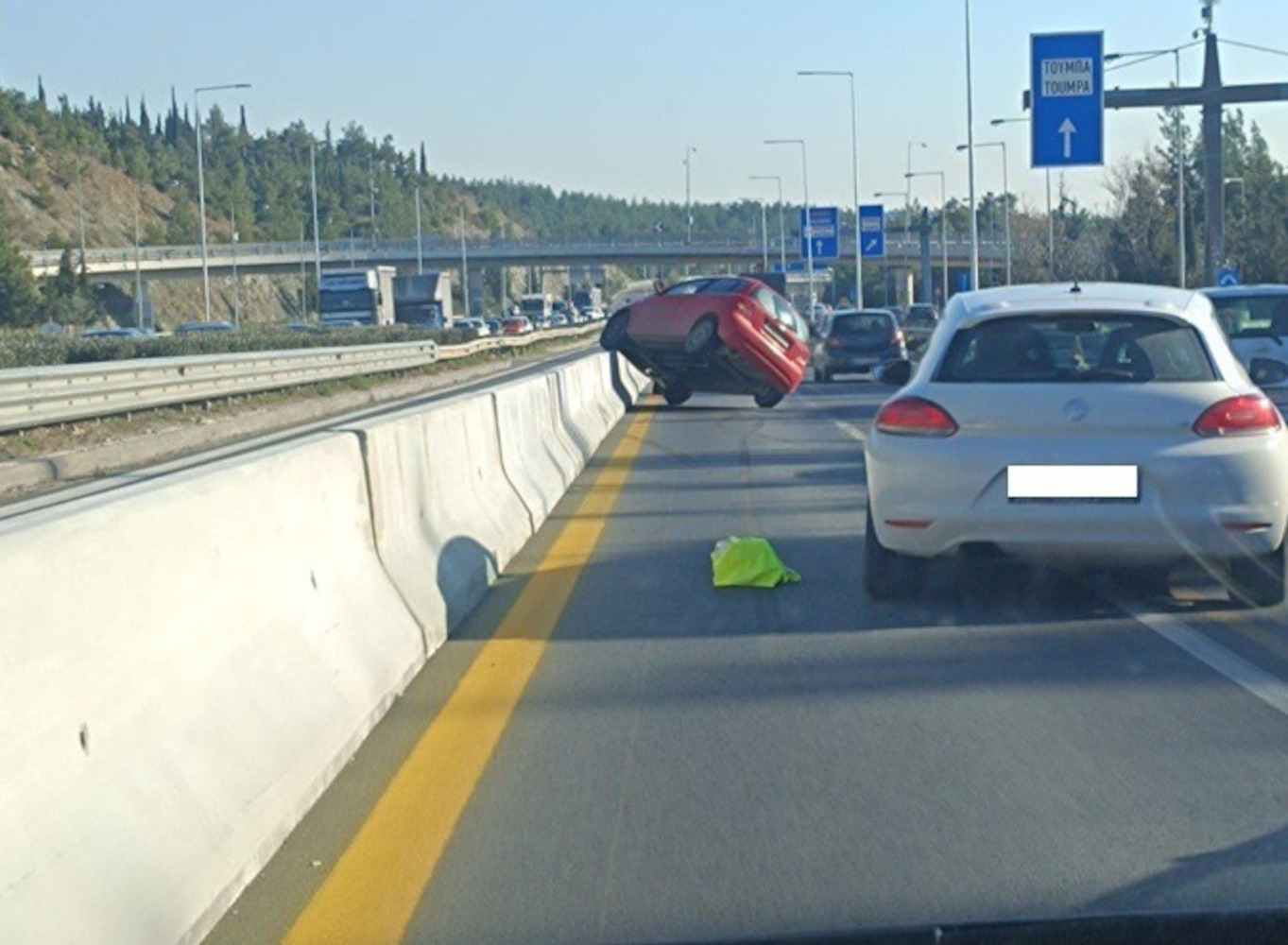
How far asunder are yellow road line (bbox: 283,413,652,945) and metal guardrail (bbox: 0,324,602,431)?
15.7m

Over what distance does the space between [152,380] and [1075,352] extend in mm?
21533

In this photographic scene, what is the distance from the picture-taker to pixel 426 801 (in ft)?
19.9

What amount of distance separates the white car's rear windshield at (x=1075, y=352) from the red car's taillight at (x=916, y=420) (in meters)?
0.23

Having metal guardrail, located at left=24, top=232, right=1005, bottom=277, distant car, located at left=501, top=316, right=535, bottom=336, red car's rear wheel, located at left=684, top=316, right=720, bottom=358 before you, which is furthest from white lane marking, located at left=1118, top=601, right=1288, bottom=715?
metal guardrail, located at left=24, top=232, right=1005, bottom=277

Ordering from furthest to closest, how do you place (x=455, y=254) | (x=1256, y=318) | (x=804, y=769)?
(x=455, y=254) → (x=1256, y=318) → (x=804, y=769)

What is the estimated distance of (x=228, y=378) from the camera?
33250mm

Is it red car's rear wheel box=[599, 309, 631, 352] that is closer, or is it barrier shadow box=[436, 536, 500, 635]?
barrier shadow box=[436, 536, 500, 635]

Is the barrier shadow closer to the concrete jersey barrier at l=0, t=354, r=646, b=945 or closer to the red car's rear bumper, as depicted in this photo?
the concrete jersey barrier at l=0, t=354, r=646, b=945

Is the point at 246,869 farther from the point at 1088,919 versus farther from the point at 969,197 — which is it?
the point at 969,197

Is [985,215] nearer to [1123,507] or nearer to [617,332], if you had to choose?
[617,332]

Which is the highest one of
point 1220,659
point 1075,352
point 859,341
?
point 1075,352

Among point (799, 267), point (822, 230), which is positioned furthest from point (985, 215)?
point (822, 230)

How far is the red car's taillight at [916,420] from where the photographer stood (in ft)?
30.1

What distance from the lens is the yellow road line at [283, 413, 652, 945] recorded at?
4949 millimetres
